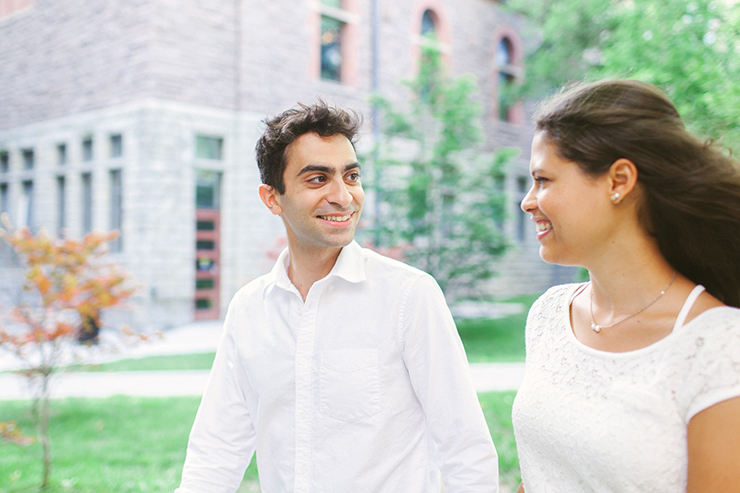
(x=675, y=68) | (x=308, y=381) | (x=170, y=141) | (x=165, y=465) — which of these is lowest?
(x=165, y=465)

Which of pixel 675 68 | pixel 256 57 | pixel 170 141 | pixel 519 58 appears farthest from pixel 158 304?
pixel 519 58

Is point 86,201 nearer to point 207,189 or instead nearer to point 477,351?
point 207,189

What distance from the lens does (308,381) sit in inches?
85.4

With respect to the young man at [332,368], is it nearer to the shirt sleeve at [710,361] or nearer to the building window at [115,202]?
the shirt sleeve at [710,361]

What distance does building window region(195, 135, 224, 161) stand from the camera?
13.0 meters

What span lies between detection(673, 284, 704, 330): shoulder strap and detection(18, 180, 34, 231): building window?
15440 mm

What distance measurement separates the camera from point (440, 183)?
11555 millimetres

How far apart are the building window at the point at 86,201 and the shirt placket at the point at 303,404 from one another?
12729 millimetres

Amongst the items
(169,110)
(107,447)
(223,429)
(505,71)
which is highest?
(505,71)

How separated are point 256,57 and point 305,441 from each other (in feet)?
40.1

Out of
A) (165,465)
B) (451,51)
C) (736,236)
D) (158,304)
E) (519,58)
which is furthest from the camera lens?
(519,58)

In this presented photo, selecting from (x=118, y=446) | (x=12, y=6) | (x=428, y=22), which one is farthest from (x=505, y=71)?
(x=118, y=446)

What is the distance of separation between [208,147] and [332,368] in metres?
11.7

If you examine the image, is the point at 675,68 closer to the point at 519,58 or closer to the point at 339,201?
the point at 519,58
